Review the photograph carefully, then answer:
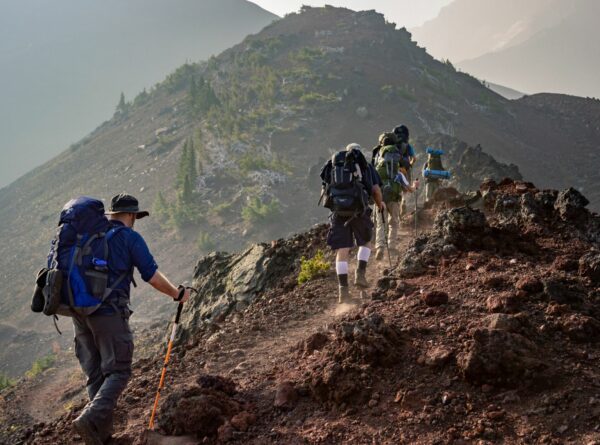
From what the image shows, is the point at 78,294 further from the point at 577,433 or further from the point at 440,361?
the point at 577,433

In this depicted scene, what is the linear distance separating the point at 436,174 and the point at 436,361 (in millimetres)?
7718

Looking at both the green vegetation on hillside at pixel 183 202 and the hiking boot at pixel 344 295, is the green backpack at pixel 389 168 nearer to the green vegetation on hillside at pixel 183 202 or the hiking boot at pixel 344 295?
the hiking boot at pixel 344 295

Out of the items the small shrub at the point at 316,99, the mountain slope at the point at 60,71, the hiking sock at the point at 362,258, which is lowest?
the hiking sock at the point at 362,258

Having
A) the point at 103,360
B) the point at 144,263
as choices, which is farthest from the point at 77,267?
the point at 103,360

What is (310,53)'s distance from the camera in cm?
6638

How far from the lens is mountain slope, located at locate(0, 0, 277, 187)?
140 meters

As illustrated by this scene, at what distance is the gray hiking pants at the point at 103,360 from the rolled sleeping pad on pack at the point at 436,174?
8.15 metres

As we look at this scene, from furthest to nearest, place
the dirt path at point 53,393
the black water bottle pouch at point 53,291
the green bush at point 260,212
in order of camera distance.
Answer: the green bush at point 260,212 < the dirt path at point 53,393 < the black water bottle pouch at point 53,291

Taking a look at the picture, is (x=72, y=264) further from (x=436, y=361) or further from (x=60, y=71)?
(x=60, y=71)

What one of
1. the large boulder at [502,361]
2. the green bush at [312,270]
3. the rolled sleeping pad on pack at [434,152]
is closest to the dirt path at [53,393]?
the green bush at [312,270]

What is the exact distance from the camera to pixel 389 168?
8773 mm

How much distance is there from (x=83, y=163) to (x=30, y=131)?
305 ft

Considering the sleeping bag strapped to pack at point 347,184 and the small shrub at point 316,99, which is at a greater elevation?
the small shrub at point 316,99

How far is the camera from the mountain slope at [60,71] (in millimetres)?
140250
